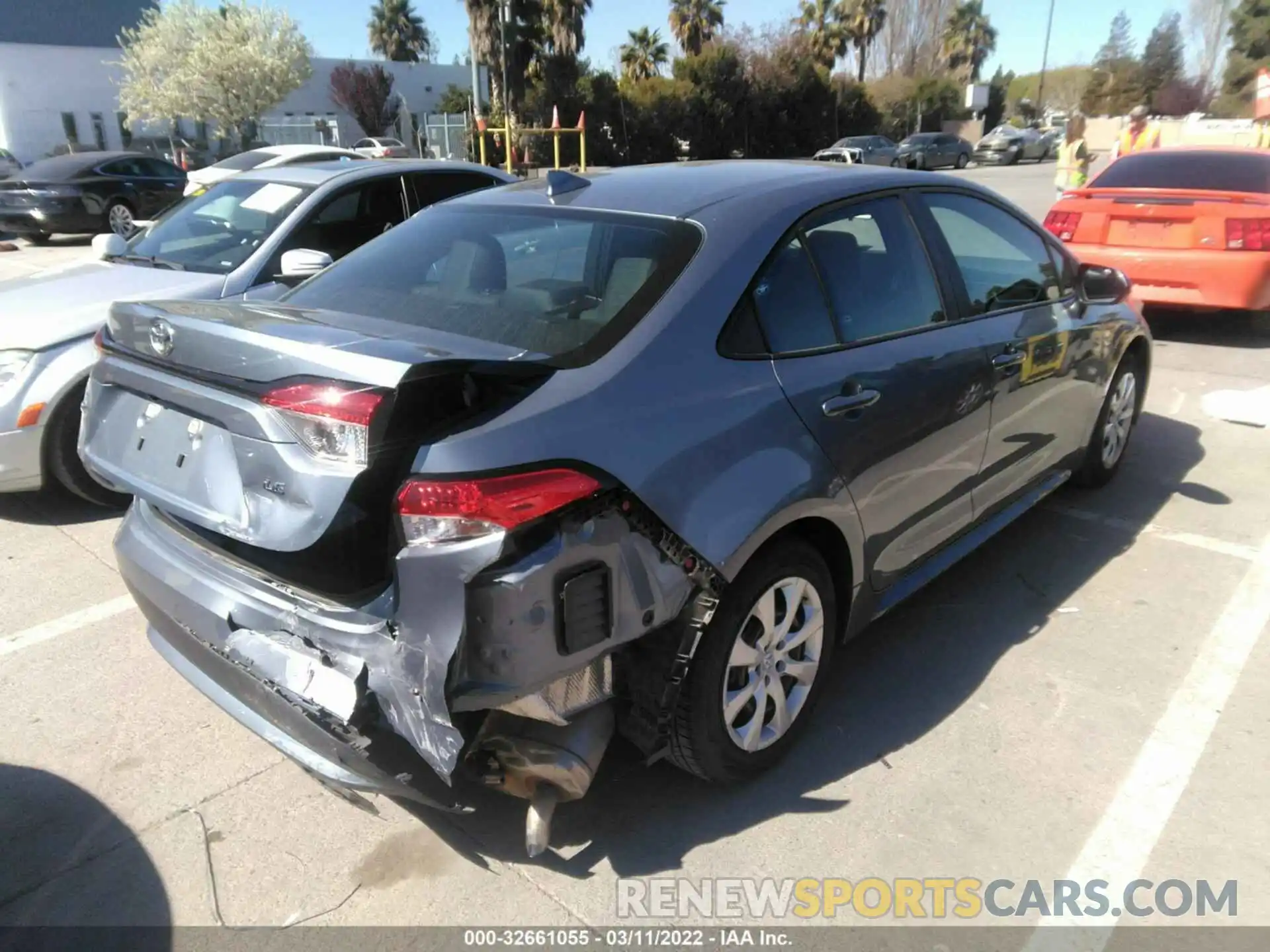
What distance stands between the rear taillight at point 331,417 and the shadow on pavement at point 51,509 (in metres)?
3.30

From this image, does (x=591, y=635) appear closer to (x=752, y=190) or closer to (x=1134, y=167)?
(x=752, y=190)

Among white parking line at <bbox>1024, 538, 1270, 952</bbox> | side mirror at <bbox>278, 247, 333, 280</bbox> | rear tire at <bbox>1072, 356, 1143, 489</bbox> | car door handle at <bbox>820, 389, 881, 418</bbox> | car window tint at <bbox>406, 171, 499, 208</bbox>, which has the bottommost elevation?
white parking line at <bbox>1024, 538, 1270, 952</bbox>

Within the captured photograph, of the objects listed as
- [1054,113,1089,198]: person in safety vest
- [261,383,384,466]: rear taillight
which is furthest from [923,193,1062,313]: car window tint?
[1054,113,1089,198]: person in safety vest

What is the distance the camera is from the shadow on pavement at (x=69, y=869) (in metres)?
2.40

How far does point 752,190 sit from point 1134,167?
282 inches

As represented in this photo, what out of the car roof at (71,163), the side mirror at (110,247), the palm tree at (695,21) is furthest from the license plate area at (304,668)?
the palm tree at (695,21)

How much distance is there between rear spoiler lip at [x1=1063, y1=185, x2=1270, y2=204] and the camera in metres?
7.62

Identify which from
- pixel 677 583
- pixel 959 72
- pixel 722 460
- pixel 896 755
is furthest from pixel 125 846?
pixel 959 72

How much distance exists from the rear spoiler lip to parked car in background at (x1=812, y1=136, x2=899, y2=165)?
77.2ft

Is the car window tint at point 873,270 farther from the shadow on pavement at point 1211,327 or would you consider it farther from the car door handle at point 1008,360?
the shadow on pavement at point 1211,327

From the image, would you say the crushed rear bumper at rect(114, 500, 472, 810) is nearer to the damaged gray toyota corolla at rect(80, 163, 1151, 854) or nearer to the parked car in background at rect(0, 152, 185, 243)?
the damaged gray toyota corolla at rect(80, 163, 1151, 854)

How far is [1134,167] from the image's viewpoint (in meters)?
8.58

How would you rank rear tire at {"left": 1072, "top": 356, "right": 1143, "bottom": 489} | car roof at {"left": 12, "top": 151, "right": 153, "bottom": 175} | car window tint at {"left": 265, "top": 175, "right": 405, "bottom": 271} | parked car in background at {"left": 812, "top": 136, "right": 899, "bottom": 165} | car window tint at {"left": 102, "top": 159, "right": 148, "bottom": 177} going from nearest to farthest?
rear tire at {"left": 1072, "top": 356, "right": 1143, "bottom": 489} → car window tint at {"left": 265, "top": 175, "right": 405, "bottom": 271} → car roof at {"left": 12, "top": 151, "right": 153, "bottom": 175} → car window tint at {"left": 102, "top": 159, "right": 148, "bottom": 177} → parked car in background at {"left": 812, "top": 136, "right": 899, "bottom": 165}

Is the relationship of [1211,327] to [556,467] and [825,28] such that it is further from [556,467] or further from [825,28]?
[825,28]
